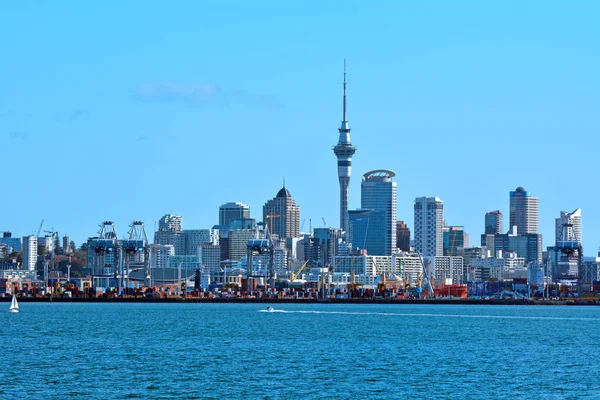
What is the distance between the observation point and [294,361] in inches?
3199

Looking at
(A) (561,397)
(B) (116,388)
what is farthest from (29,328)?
(A) (561,397)

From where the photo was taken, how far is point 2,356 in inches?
3236

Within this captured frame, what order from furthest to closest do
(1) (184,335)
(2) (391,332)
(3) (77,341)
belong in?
(2) (391,332) < (1) (184,335) < (3) (77,341)

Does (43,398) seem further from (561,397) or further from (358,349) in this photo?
(358,349)

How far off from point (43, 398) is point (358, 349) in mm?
36743

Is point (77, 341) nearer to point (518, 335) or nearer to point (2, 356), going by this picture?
point (2, 356)

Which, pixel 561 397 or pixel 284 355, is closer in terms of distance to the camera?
pixel 561 397

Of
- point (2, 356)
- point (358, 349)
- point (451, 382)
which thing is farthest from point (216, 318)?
point (451, 382)

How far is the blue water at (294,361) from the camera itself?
6506 cm

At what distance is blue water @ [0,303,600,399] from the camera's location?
2562 inches

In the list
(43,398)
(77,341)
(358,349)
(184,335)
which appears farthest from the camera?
(184,335)

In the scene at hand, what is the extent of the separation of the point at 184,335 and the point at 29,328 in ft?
65.3

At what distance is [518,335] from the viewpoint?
116 meters

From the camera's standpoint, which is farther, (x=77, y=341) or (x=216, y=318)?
(x=216, y=318)
